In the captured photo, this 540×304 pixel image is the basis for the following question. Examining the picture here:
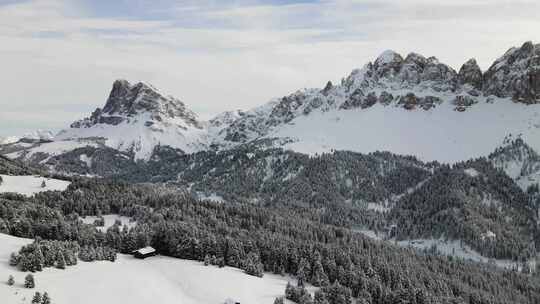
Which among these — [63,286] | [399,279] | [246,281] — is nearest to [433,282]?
[399,279]

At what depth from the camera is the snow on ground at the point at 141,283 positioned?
114125mm

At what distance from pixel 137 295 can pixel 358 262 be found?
80622mm

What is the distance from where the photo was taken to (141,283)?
5133 inches

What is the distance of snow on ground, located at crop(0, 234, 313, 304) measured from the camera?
11412 cm

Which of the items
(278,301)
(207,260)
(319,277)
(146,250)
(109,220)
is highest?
(146,250)

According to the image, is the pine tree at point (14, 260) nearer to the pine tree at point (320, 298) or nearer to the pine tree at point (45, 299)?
the pine tree at point (45, 299)

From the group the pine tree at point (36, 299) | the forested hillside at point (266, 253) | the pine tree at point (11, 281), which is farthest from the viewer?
the forested hillside at point (266, 253)

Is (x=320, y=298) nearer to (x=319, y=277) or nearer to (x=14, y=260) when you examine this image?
(x=319, y=277)

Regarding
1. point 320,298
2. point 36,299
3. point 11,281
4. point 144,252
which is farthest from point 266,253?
point 36,299

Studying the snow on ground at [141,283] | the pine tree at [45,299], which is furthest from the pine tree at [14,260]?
the pine tree at [45,299]

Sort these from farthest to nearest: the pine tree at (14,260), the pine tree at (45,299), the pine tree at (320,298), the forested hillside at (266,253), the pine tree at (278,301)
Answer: the forested hillside at (266,253)
the pine tree at (320,298)
the pine tree at (278,301)
the pine tree at (14,260)
the pine tree at (45,299)

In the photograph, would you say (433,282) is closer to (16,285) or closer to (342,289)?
(342,289)

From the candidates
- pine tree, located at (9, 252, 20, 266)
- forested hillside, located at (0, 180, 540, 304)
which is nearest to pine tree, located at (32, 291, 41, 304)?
pine tree, located at (9, 252, 20, 266)

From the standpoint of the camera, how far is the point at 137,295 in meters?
122
